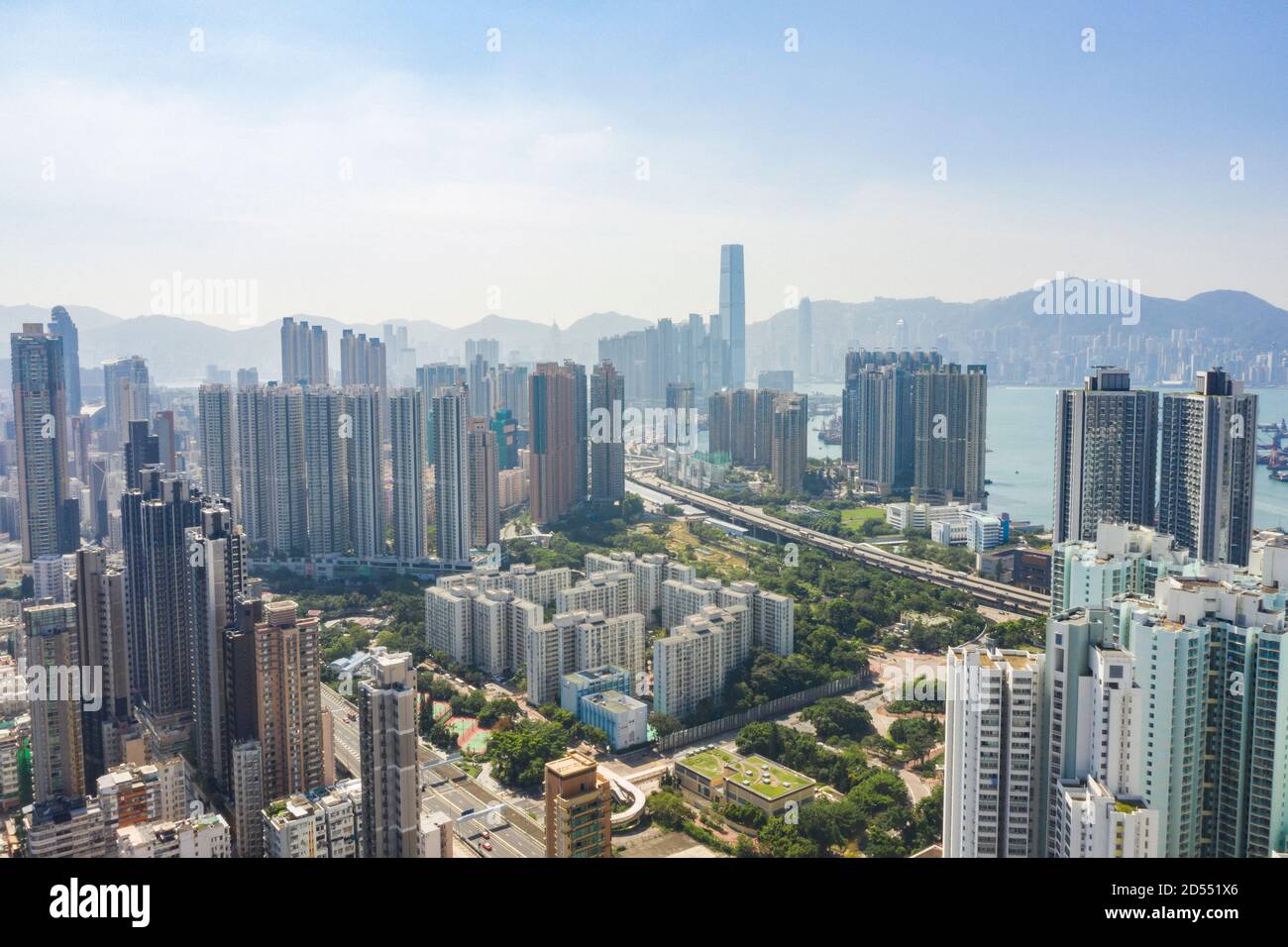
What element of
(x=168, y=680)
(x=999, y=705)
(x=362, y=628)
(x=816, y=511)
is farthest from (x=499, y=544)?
(x=999, y=705)

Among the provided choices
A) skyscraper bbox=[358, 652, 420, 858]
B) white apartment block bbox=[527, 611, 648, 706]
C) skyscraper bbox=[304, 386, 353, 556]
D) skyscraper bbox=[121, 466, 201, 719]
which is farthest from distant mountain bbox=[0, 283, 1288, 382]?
skyscraper bbox=[358, 652, 420, 858]

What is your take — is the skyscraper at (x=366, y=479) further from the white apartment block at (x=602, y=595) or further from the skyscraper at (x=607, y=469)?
the white apartment block at (x=602, y=595)

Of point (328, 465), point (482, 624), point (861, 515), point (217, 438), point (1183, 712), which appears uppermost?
point (217, 438)

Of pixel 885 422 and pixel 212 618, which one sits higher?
pixel 885 422

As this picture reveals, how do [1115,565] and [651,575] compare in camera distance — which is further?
[651,575]

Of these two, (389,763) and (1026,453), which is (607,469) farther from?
(389,763)

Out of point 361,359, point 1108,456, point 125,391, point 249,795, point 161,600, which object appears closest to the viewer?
point 249,795

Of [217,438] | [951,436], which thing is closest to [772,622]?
[217,438]

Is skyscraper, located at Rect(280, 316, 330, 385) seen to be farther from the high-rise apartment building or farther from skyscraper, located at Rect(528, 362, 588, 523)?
the high-rise apartment building
